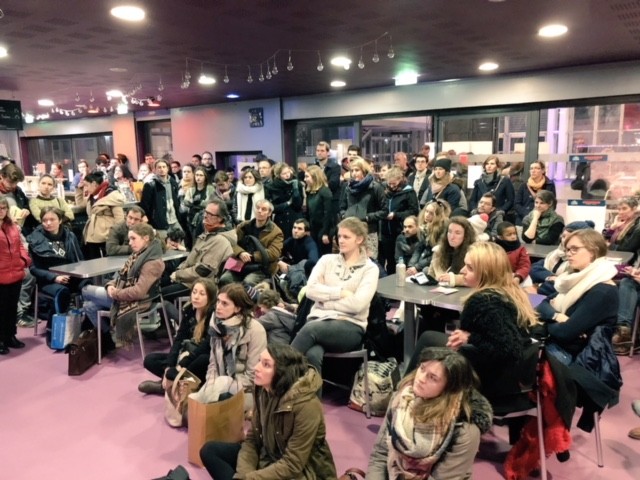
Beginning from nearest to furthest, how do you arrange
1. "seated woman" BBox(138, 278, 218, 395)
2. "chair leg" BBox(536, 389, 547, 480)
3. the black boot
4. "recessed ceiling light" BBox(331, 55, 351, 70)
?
1. "chair leg" BBox(536, 389, 547, 480)
2. "seated woman" BBox(138, 278, 218, 395)
3. the black boot
4. "recessed ceiling light" BBox(331, 55, 351, 70)

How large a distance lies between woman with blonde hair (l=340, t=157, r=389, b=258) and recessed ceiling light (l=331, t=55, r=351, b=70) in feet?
3.69

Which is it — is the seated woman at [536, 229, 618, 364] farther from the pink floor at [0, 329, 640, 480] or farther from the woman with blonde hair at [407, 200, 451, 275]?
the woman with blonde hair at [407, 200, 451, 275]

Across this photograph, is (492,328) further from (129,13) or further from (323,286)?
(129,13)

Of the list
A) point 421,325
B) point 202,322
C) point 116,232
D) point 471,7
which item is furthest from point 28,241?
point 471,7

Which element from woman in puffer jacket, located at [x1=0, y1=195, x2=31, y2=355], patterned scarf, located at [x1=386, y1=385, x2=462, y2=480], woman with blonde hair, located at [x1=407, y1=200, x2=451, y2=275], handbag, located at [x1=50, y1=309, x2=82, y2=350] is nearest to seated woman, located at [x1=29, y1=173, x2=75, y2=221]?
woman in puffer jacket, located at [x1=0, y1=195, x2=31, y2=355]

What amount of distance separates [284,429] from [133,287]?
2.21 metres

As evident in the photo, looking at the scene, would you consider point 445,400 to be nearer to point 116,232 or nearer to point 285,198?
point 116,232

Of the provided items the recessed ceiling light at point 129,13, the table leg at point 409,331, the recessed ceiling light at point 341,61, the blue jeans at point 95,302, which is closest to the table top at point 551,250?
the table leg at point 409,331

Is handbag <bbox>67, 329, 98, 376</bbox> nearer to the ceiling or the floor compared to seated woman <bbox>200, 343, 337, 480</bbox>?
nearer to the floor

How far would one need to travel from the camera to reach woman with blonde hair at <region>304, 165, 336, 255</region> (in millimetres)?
5408

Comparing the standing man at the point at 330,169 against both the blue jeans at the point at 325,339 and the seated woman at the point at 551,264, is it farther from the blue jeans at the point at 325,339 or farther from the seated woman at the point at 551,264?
the blue jeans at the point at 325,339

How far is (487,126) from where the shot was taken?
7473 mm

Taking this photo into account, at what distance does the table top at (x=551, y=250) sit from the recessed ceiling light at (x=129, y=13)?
3609 millimetres

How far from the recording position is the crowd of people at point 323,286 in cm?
205
